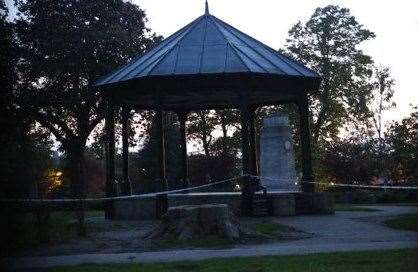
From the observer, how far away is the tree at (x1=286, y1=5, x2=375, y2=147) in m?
41.7

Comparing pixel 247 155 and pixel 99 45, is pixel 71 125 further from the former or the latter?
pixel 247 155

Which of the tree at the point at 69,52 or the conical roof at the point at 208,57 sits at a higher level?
the tree at the point at 69,52

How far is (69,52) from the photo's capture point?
31.3 meters

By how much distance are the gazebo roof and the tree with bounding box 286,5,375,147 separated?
20.9 metres

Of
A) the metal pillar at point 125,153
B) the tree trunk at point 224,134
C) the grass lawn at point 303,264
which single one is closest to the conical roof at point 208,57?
the metal pillar at point 125,153

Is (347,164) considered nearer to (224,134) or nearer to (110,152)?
(224,134)

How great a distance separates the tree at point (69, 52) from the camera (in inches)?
1232

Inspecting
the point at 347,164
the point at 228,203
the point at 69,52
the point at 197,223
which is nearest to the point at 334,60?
the point at 347,164

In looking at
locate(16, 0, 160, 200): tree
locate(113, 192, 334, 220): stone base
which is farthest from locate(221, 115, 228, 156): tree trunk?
locate(113, 192, 334, 220): stone base

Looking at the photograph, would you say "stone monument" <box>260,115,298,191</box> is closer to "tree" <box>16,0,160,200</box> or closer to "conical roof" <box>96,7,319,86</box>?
"conical roof" <box>96,7,319,86</box>

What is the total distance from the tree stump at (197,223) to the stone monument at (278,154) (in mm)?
10478

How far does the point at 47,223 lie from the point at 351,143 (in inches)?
1407

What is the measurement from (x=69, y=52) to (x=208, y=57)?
1441 centimetres

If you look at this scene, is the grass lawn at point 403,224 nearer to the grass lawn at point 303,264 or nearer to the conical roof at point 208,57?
the grass lawn at point 303,264
